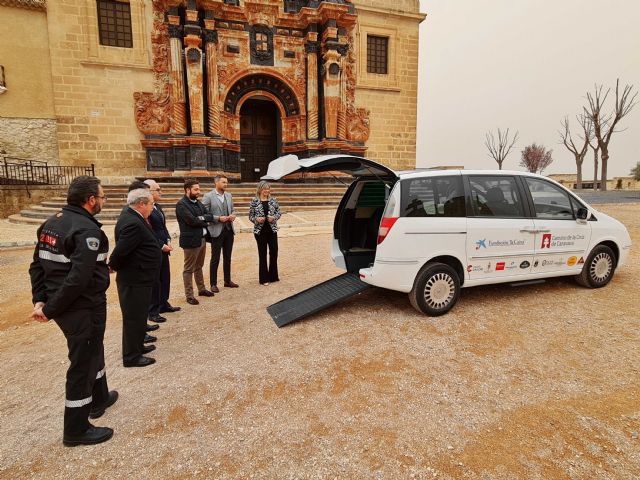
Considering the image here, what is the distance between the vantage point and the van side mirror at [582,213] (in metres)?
4.96

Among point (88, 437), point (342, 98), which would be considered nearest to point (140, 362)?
point (88, 437)

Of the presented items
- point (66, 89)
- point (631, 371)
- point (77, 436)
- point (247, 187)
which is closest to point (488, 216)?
point (631, 371)

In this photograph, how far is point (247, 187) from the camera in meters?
16.8

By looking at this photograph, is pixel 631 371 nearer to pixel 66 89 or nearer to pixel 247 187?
pixel 247 187

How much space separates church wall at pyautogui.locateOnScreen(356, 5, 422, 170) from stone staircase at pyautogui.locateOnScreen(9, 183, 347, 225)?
16.2 feet

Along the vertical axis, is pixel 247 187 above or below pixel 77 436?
above

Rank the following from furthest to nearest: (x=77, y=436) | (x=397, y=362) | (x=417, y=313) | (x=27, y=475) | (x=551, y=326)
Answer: (x=417, y=313)
(x=551, y=326)
(x=397, y=362)
(x=77, y=436)
(x=27, y=475)

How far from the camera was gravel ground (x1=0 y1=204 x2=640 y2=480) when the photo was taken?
7.13ft

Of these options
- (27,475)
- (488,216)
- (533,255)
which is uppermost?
(488,216)

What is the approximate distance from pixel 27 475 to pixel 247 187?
50.0 feet

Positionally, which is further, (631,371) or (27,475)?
(631,371)

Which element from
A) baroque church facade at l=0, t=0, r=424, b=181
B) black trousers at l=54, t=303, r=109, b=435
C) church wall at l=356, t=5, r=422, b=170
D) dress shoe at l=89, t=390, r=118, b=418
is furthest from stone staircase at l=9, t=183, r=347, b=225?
black trousers at l=54, t=303, r=109, b=435

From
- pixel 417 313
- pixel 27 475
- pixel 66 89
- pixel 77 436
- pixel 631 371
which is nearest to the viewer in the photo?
pixel 27 475

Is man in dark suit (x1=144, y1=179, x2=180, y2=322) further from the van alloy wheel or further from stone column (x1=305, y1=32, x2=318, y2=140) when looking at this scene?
stone column (x1=305, y1=32, x2=318, y2=140)
